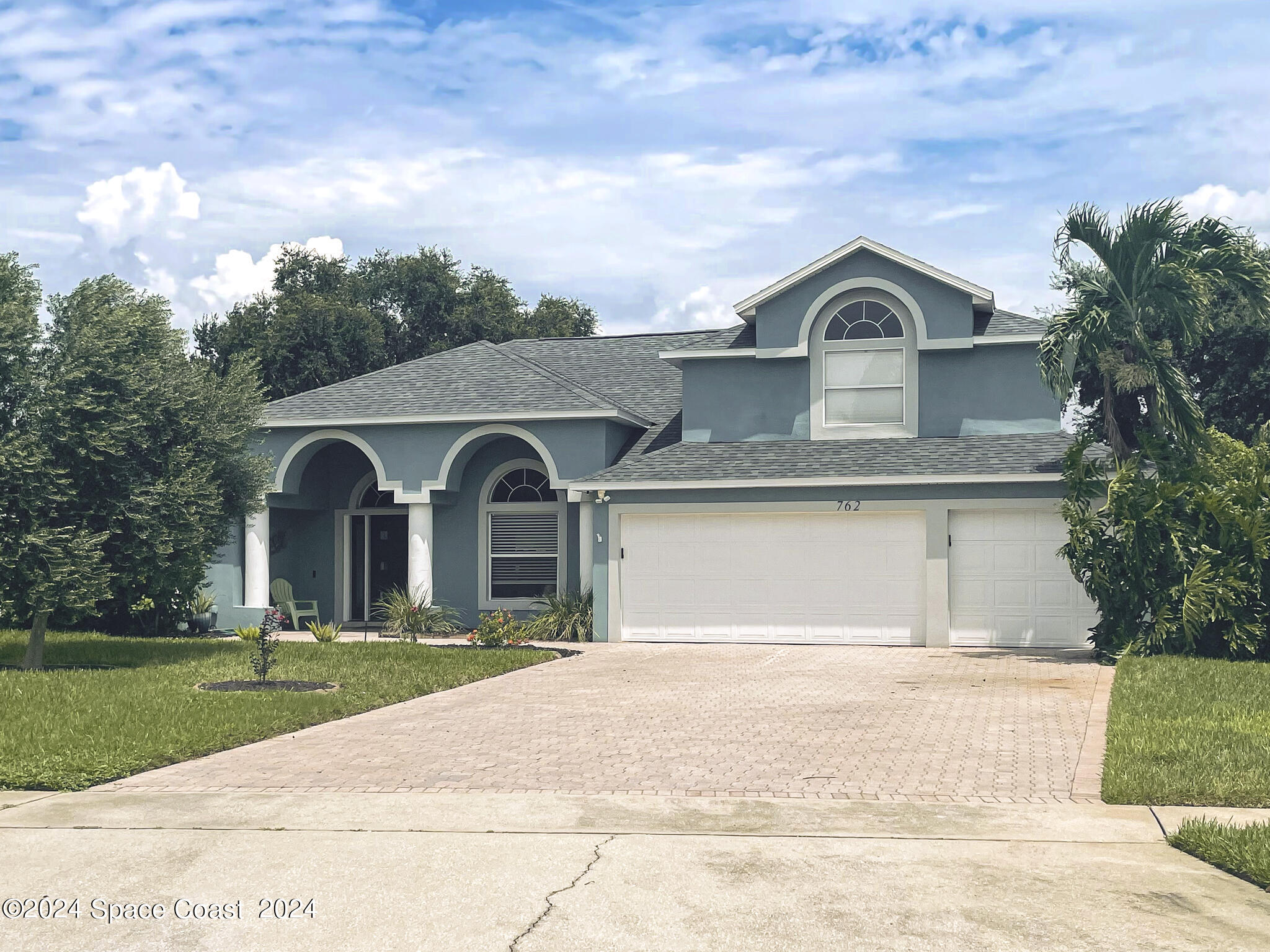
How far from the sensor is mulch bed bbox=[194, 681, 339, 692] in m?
14.6

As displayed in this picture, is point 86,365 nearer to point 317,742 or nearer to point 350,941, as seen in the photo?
point 317,742

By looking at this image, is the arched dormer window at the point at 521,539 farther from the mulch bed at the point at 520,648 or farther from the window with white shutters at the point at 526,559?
the mulch bed at the point at 520,648

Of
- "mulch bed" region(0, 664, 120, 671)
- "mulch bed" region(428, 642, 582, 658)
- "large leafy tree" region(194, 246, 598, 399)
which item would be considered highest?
"large leafy tree" region(194, 246, 598, 399)

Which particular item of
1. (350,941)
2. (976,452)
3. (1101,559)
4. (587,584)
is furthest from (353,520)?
(350,941)

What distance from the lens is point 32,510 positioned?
15305 mm

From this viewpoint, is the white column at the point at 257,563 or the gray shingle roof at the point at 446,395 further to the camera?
the white column at the point at 257,563

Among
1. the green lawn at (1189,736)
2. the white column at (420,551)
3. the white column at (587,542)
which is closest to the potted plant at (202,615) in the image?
the white column at (420,551)

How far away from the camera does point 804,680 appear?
16.1 meters

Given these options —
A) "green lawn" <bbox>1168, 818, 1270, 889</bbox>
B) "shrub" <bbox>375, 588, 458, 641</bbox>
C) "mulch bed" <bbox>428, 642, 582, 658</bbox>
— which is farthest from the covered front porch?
"green lawn" <bbox>1168, 818, 1270, 889</bbox>

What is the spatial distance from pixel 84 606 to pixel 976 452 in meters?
13.7

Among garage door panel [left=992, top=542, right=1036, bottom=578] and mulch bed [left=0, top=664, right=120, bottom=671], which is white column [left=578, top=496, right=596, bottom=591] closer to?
garage door panel [left=992, top=542, right=1036, bottom=578]

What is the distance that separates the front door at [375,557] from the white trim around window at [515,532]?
2.41m

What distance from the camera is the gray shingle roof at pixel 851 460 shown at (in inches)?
813

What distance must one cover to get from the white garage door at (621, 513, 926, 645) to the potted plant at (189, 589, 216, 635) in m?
7.81
